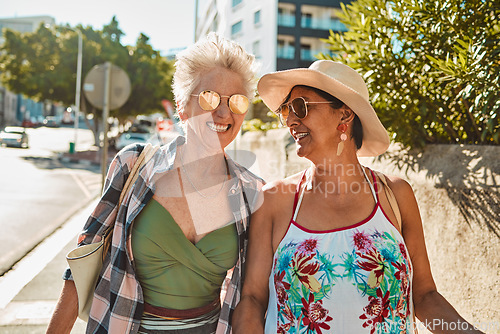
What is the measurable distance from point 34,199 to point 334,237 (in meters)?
10.6

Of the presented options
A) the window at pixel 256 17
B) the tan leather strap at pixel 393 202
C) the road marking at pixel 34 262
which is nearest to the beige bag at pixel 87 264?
the tan leather strap at pixel 393 202

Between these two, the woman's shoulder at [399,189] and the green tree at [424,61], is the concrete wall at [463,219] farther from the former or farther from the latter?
the woman's shoulder at [399,189]

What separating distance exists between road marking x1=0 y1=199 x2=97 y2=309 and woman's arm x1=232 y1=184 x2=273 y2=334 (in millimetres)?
1941

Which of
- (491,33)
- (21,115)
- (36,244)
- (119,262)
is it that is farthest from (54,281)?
(21,115)

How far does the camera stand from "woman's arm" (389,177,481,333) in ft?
6.38

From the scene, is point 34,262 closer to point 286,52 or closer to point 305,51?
point 286,52

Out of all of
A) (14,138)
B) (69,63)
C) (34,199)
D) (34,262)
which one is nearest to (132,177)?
(34,262)

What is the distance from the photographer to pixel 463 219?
2.63 meters

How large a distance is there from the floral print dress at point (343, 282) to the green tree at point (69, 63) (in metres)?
33.0

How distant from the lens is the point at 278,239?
6.85 ft

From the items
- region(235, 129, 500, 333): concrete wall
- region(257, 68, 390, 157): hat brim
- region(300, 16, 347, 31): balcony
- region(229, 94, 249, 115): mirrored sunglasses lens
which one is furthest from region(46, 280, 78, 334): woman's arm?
region(300, 16, 347, 31): balcony

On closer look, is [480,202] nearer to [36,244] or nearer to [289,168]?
[289,168]

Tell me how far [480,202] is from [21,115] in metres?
82.9

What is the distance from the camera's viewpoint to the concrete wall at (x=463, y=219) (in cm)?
241
